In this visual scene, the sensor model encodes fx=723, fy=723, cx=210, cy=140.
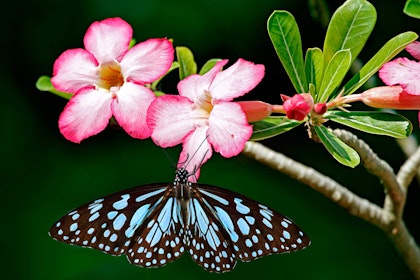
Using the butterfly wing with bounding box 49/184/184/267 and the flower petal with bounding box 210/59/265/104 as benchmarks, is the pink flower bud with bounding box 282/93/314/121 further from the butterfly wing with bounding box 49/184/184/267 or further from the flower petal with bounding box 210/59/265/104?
the butterfly wing with bounding box 49/184/184/267

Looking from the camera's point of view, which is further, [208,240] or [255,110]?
[208,240]

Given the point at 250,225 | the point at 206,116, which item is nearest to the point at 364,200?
the point at 250,225

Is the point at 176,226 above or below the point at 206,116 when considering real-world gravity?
below

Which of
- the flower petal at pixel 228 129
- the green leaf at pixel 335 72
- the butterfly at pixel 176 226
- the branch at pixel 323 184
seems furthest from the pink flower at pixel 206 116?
the branch at pixel 323 184

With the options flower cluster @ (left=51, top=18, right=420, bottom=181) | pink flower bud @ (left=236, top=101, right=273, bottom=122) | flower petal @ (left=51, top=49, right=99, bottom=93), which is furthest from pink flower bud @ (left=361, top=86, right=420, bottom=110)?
flower petal @ (left=51, top=49, right=99, bottom=93)

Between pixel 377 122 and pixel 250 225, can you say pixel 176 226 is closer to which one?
pixel 250 225

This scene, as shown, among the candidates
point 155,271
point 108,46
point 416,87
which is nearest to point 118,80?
point 108,46
